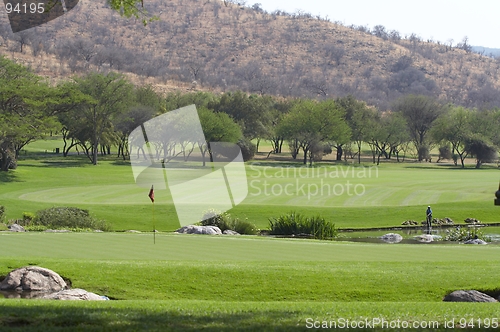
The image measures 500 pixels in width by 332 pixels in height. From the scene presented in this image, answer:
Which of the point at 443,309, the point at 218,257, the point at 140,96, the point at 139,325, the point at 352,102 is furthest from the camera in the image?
the point at 352,102

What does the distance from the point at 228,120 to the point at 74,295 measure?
79297 mm

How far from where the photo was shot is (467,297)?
13219 millimetres

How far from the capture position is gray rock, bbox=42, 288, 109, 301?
12555 millimetres

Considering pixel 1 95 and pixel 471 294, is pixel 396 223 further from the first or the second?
pixel 1 95

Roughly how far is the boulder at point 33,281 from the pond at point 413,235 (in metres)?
20.5

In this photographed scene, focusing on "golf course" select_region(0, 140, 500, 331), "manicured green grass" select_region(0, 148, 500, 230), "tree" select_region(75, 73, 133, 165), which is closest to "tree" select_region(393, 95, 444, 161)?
"tree" select_region(75, 73, 133, 165)

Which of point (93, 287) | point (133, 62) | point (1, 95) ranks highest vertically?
point (133, 62)

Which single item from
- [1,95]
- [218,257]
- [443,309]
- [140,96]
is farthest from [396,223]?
[140,96]

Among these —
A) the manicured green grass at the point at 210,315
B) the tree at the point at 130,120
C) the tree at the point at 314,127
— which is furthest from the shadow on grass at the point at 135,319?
the tree at the point at 314,127

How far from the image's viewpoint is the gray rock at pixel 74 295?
1255 centimetres

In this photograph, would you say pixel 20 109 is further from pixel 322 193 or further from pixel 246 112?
pixel 246 112

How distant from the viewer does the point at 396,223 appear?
4044 centimetres

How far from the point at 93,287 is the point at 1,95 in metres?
54.8

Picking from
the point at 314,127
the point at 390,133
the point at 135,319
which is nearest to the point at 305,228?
the point at 135,319
